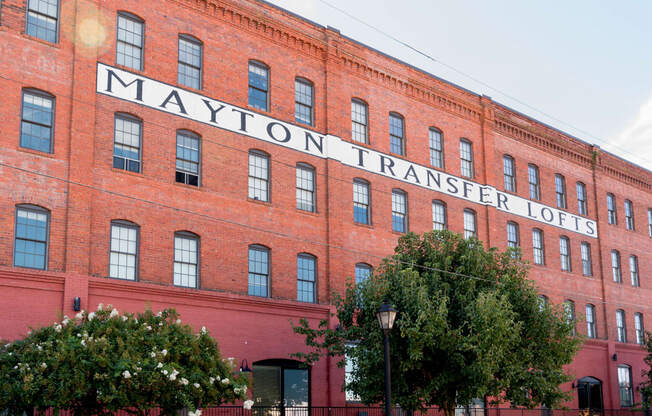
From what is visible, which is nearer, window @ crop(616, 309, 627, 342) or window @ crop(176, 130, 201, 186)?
window @ crop(176, 130, 201, 186)

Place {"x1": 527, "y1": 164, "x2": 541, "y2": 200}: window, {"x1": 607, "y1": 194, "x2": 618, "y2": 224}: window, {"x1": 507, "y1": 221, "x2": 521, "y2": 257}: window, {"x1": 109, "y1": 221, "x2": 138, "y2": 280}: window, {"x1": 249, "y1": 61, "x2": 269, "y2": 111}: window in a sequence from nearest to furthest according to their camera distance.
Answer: {"x1": 109, "y1": 221, "x2": 138, "y2": 280}: window, {"x1": 249, "y1": 61, "x2": 269, "y2": 111}: window, {"x1": 507, "y1": 221, "x2": 521, "y2": 257}: window, {"x1": 527, "y1": 164, "x2": 541, "y2": 200}: window, {"x1": 607, "y1": 194, "x2": 618, "y2": 224}: window

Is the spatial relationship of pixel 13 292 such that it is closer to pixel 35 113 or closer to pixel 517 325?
pixel 35 113

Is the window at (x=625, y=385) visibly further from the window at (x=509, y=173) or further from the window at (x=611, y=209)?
the window at (x=509, y=173)

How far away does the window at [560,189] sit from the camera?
4106 centimetres

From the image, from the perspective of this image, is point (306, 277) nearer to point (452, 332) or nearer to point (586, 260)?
point (452, 332)

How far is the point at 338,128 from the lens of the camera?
30.4m

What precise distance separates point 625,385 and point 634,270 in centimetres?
691

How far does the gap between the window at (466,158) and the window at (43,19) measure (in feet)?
61.5

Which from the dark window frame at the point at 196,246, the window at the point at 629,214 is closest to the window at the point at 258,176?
the dark window frame at the point at 196,246

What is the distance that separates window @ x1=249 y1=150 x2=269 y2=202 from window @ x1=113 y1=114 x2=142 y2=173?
168 inches

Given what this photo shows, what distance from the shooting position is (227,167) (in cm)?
2653

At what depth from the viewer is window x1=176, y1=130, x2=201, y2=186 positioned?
1004 inches

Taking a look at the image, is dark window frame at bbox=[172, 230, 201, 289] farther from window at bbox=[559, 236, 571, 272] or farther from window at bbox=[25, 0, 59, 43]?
window at bbox=[559, 236, 571, 272]

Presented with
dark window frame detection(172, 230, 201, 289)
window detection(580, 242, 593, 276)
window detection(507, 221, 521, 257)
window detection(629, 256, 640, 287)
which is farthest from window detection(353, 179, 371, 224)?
window detection(629, 256, 640, 287)
